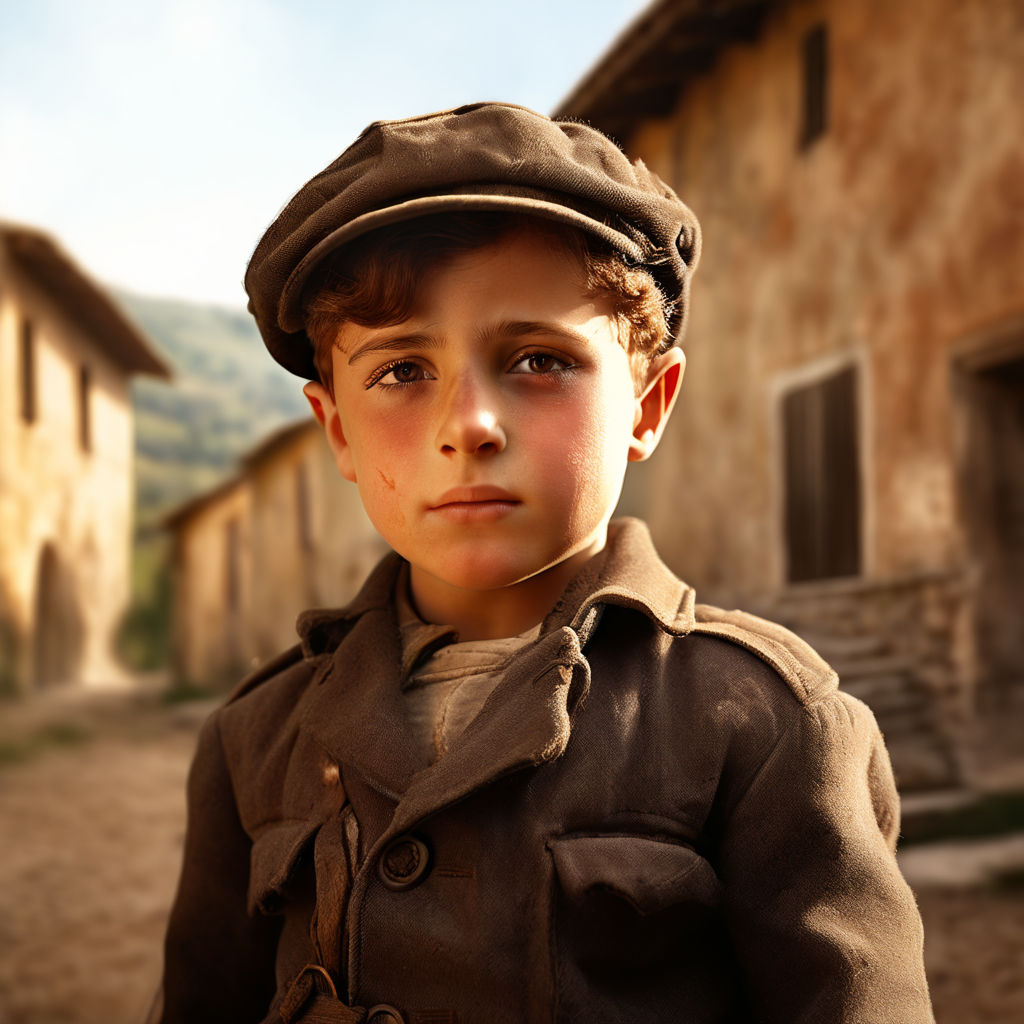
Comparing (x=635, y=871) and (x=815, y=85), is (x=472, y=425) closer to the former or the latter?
(x=635, y=871)

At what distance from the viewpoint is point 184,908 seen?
1.48m

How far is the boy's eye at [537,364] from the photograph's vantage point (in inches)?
47.8

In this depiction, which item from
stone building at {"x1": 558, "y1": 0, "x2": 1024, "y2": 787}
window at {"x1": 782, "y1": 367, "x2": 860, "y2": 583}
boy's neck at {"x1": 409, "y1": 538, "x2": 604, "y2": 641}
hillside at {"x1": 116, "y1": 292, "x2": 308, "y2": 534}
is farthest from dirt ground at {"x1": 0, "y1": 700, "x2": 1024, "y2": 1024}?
hillside at {"x1": 116, "y1": 292, "x2": 308, "y2": 534}

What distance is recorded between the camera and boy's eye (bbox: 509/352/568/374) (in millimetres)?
1213

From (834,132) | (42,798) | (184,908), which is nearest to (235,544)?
(42,798)

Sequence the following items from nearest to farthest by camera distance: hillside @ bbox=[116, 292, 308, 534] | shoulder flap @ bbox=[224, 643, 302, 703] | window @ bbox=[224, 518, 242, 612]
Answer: shoulder flap @ bbox=[224, 643, 302, 703], window @ bbox=[224, 518, 242, 612], hillside @ bbox=[116, 292, 308, 534]

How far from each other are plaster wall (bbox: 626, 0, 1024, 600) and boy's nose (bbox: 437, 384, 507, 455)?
5.17 m

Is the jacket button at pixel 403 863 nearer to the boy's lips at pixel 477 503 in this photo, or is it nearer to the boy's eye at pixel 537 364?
the boy's lips at pixel 477 503

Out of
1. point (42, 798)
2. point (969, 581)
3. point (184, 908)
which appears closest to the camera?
point (184, 908)

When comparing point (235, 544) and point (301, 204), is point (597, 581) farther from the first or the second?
point (235, 544)

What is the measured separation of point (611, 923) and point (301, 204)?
3.12 feet

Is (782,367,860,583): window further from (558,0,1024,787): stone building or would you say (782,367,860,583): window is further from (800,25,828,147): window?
(800,25,828,147): window

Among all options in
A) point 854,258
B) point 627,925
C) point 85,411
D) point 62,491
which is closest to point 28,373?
point 62,491

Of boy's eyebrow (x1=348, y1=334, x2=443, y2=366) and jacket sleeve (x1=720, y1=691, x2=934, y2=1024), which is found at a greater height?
boy's eyebrow (x1=348, y1=334, x2=443, y2=366)
